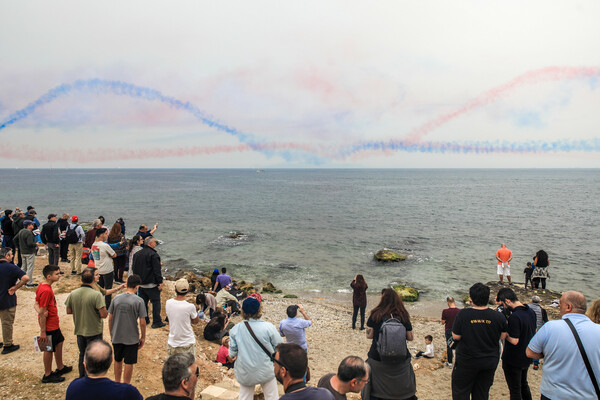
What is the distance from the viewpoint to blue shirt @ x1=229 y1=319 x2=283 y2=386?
497 cm

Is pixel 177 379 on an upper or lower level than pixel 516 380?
upper

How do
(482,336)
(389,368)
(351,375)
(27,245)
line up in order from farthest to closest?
1. (27,245)
2. (482,336)
3. (389,368)
4. (351,375)

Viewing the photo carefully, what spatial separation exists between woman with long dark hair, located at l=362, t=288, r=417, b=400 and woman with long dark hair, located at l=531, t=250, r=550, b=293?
52.2 feet

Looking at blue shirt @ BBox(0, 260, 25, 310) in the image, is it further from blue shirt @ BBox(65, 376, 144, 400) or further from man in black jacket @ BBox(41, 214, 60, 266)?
man in black jacket @ BBox(41, 214, 60, 266)

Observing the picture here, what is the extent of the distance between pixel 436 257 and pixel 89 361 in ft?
98.2

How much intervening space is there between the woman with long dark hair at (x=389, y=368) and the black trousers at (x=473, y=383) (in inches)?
34.2

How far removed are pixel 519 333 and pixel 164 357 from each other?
7420 millimetres

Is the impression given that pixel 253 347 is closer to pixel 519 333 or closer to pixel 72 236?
pixel 519 333

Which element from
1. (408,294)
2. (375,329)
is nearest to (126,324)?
(375,329)

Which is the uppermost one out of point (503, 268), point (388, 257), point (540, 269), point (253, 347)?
point (253, 347)

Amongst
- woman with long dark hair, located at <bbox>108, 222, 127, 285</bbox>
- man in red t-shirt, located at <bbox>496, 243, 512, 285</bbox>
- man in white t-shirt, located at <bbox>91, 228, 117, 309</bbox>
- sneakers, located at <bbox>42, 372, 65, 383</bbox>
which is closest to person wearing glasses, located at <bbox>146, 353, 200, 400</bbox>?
sneakers, located at <bbox>42, 372, 65, 383</bbox>

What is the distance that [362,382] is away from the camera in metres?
3.89

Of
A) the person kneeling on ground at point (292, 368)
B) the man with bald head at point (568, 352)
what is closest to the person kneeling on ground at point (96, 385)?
the person kneeling on ground at point (292, 368)

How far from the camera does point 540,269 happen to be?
18016mm
